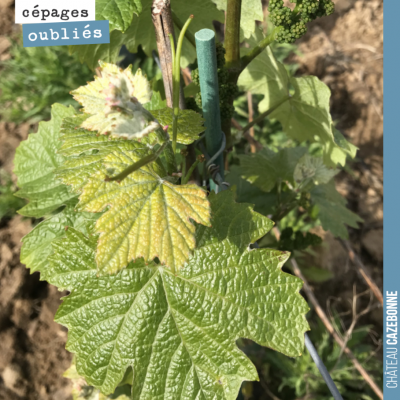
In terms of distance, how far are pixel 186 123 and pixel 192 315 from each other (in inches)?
19.9

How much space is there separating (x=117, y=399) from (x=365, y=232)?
2.58 metres

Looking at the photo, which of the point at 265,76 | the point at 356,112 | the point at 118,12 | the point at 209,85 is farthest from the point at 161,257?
the point at 356,112

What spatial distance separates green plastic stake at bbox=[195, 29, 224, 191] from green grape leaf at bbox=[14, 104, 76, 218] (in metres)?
0.54

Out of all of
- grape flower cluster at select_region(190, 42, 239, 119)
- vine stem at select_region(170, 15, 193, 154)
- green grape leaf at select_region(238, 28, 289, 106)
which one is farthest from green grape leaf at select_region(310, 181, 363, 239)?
vine stem at select_region(170, 15, 193, 154)

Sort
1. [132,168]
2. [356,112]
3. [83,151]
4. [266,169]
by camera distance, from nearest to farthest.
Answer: [132,168]
[83,151]
[266,169]
[356,112]

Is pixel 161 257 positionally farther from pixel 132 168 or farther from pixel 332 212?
pixel 332 212

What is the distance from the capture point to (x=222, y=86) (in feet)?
3.86

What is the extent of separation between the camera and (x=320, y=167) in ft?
5.45

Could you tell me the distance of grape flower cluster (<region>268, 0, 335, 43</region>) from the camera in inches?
41.0

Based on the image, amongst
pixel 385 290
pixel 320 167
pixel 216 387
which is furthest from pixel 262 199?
pixel 216 387

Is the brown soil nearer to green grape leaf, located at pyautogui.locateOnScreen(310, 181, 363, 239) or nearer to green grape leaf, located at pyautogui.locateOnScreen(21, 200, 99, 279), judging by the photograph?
green grape leaf, located at pyautogui.locateOnScreen(310, 181, 363, 239)

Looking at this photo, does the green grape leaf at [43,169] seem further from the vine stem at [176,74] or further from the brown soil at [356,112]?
the brown soil at [356,112]

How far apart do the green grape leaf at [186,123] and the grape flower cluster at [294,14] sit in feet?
1.21

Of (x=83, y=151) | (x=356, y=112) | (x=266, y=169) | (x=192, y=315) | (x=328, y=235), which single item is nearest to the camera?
(x=83, y=151)
